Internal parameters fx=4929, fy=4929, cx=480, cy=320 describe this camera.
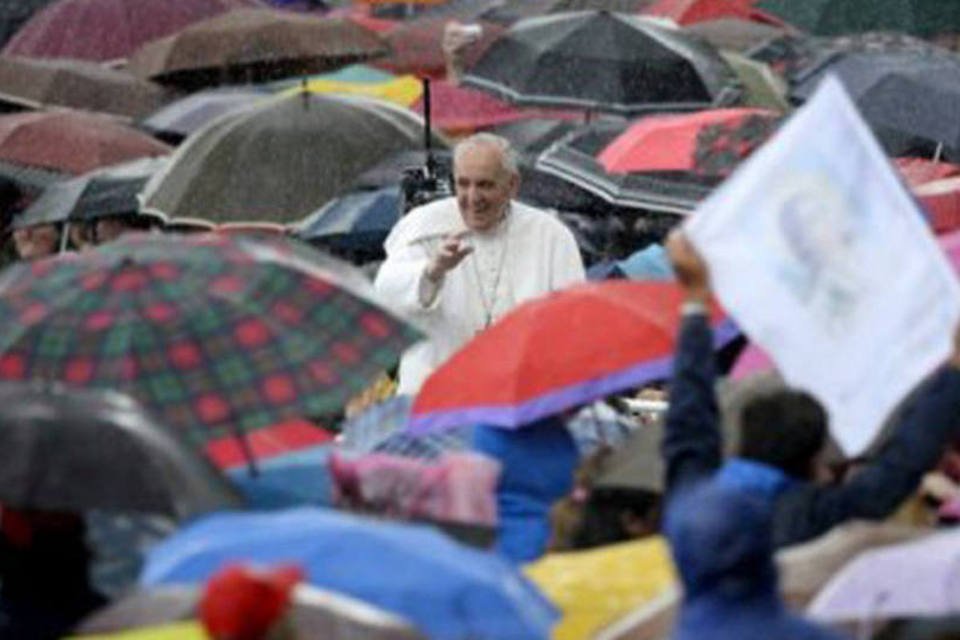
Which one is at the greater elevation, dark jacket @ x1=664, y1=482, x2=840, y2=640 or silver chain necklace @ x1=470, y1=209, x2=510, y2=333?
dark jacket @ x1=664, y1=482, x2=840, y2=640

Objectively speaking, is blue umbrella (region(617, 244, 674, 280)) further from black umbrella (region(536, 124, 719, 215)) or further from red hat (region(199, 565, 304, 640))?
red hat (region(199, 565, 304, 640))

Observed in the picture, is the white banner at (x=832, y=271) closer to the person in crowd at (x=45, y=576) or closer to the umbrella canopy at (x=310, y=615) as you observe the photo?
the umbrella canopy at (x=310, y=615)

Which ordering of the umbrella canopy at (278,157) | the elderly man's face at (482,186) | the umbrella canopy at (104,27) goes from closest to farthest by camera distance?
the elderly man's face at (482,186)
the umbrella canopy at (278,157)
the umbrella canopy at (104,27)

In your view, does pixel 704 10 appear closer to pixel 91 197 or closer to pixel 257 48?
pixel 257 48

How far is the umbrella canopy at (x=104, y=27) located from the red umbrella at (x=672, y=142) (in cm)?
878

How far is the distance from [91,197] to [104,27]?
8213 mm

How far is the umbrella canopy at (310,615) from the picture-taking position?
379 inches

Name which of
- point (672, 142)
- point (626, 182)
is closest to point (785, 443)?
point (626, 182)

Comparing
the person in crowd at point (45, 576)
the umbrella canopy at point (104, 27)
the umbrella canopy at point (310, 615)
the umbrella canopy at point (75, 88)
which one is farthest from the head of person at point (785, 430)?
the umbrella canopy at point (104, 27)

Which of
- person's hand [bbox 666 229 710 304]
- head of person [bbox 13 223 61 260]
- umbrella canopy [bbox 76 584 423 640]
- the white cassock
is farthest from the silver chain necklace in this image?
umbrella canopy [bbox 76 584 423 640]

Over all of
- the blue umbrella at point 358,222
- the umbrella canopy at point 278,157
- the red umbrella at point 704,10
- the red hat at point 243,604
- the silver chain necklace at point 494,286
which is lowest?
the red umbrella at point 704,10

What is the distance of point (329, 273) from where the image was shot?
12117mm

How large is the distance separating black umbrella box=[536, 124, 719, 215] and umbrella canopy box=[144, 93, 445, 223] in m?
1.03

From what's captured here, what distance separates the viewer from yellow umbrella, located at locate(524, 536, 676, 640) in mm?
11234
